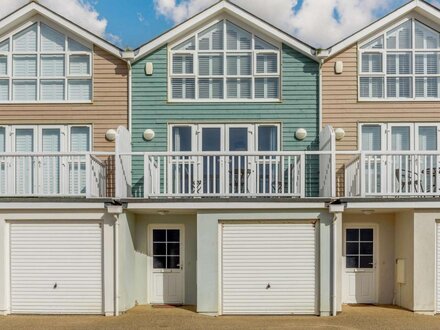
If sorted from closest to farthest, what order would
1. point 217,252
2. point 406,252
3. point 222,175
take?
point 217,252 → point 222,175 → point 406,252

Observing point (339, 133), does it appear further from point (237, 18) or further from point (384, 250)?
point (237, 18)

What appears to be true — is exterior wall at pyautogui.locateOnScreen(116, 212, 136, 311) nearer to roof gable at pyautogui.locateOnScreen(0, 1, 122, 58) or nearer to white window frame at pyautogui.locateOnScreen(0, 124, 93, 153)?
white window frame at pyautogui.locateOnScreen(0, 124, 93, 153)

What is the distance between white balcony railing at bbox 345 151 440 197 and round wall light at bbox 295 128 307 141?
1.52 m

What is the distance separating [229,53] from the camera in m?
14.7

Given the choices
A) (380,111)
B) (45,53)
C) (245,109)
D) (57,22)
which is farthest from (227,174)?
(57,22)

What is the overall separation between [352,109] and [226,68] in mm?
3830

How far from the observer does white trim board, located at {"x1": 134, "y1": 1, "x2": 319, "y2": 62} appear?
14.4 metres

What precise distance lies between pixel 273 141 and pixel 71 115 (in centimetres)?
590

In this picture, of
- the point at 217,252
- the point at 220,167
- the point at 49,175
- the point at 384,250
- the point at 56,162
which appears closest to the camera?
the point at 217,252

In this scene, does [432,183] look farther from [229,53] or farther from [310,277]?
[229,53]

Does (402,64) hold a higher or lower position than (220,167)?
higher

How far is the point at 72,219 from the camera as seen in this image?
40.5ft

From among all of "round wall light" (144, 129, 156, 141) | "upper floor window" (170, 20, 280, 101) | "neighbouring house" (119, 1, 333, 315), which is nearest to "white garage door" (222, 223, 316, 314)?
"neighbouring house" (119, 1, 333, 315)

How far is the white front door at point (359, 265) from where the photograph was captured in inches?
545
